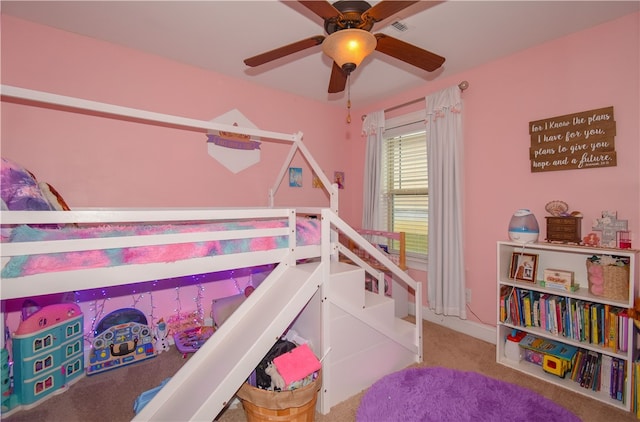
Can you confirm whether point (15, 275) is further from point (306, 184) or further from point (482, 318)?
point (482, 318)

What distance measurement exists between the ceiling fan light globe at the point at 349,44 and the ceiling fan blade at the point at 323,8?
8cm

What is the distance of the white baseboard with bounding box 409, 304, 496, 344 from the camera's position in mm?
2887

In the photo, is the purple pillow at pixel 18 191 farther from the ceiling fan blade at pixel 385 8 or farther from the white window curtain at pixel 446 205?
the white window curtain at pixel 446 205

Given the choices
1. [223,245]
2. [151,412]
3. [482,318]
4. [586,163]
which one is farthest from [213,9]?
[482,318]

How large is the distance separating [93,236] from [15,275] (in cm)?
28

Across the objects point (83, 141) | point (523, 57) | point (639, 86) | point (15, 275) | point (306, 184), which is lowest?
point (15, 275)

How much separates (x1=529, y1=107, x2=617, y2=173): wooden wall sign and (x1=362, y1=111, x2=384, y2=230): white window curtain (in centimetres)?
162

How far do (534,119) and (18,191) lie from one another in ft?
11.8

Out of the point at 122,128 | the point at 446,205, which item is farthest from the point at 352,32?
the point at 122,128

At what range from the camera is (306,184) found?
3816mm

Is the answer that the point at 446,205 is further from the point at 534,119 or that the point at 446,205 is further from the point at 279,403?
the point at 279,403

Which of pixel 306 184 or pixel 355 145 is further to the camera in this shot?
pixel 355 145

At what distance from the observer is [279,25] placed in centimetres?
231

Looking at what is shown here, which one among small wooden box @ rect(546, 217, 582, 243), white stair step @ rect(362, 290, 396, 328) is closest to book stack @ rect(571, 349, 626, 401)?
small wooden box @ rect(546, 217, 582, 243)
